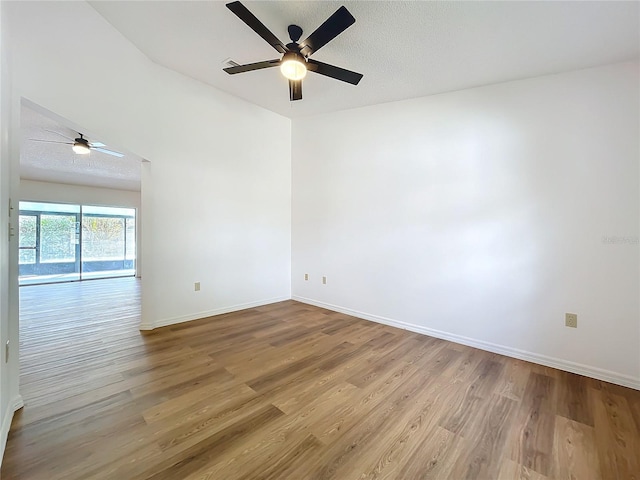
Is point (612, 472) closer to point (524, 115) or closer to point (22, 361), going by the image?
point (524, 115)

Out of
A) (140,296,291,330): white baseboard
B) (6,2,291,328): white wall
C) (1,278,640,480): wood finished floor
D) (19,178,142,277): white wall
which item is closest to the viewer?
(1,278,640,480): wood finished floor

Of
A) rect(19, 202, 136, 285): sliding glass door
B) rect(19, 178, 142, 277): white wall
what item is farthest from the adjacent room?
rect(19, 178, 142, 277): white wall

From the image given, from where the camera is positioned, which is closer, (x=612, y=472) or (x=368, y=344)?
(x=612, y=472)

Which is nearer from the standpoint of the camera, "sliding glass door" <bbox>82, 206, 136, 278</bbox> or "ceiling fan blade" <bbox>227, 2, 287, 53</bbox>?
"ceiling fan blade" <bbox>227, 2, 287, 53</bbox>

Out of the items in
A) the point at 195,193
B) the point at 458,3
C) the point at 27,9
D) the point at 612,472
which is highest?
the point at 458,3

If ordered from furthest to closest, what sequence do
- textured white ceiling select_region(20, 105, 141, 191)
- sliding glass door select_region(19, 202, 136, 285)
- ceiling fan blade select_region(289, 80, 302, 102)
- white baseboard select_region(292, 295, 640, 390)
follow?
1. sliding glass door select_region(19, 202, 136, 285)
2. textured white ceiling select_region(20, 105, 141, 191)
3. ceiling fan blade select_region(289, 80, 302, 102)
4. white baseboard select_region(292, 295, 640, 390)

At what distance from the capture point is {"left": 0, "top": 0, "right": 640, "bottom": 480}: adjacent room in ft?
5.14

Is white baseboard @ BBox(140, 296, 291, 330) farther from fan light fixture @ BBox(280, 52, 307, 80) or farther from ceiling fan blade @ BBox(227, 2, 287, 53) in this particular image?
ceiling fan blade @ BBox(227, 2, 287, 53)

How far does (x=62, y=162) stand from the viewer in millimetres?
5168

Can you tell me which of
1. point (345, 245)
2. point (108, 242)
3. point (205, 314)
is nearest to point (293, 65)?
point (345, 245)

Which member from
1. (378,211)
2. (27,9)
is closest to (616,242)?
(378,211)

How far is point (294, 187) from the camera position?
15.1 ft

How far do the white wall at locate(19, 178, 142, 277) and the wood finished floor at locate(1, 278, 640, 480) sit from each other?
168 inches

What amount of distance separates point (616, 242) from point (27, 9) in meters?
4.59
